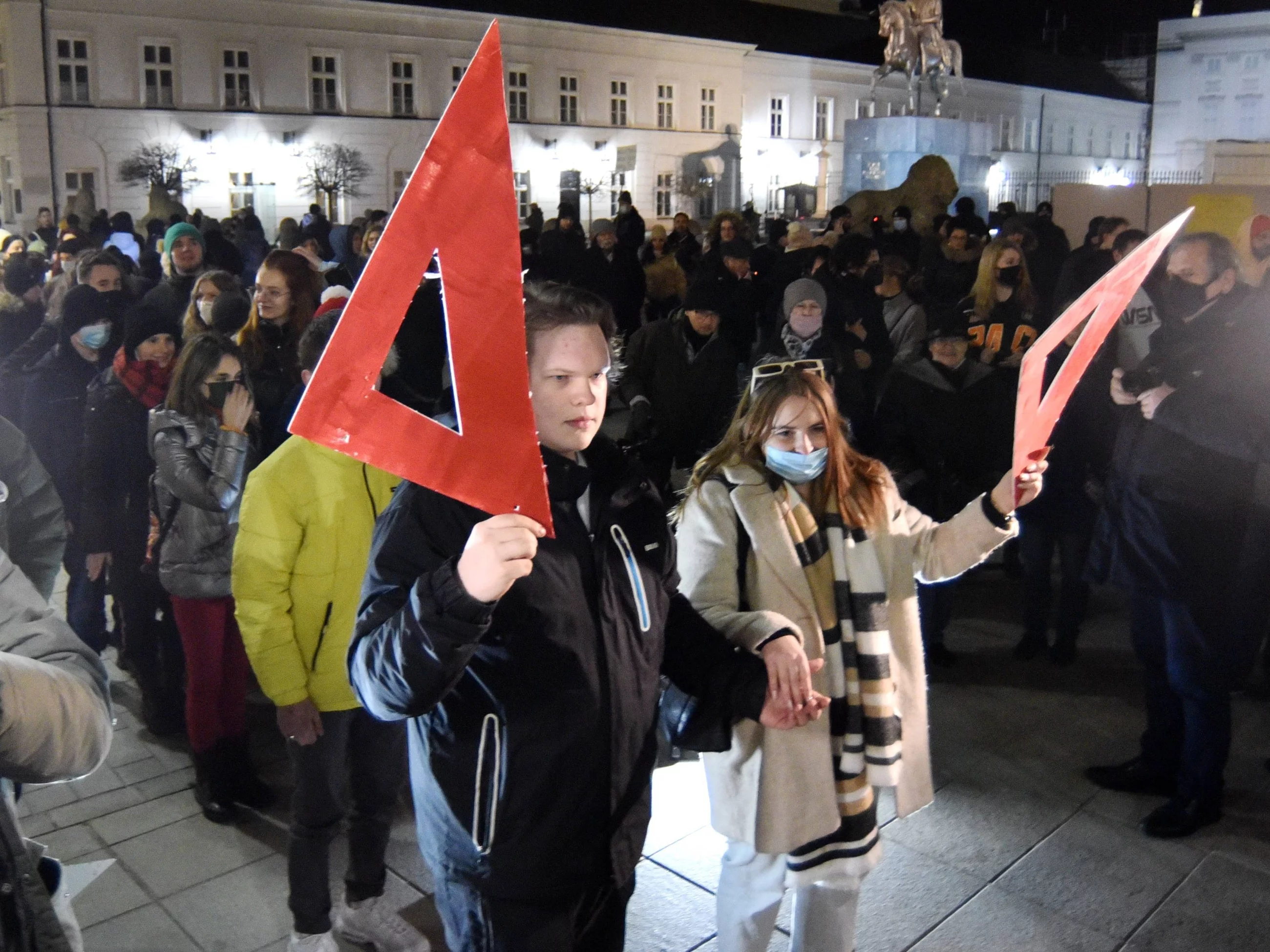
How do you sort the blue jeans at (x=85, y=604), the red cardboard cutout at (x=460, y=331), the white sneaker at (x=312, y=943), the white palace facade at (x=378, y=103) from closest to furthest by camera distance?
the red cardboard cutout at (x=460, y=331), the white sneaker at (x=312, y=943), the blue jeans at (x=85, y=604), the white palace facade at (x=378, y=103)

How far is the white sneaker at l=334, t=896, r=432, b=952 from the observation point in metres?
3.46

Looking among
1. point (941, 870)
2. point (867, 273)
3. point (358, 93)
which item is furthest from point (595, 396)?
point (358, 93)

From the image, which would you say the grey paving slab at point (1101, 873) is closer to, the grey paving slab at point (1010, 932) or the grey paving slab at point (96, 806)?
the grey paving slab at point (1010, 932)

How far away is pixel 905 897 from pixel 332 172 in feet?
120

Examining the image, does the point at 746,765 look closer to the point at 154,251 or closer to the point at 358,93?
the point at 154,251

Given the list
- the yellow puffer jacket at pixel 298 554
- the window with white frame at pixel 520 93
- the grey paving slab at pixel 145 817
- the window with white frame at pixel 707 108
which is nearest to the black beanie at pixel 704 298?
the yellow puffer jacket at pixel 298 554

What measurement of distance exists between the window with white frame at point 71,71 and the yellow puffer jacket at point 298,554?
35050mm

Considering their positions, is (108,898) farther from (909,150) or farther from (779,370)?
(909,150)

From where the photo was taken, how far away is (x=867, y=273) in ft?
27.5

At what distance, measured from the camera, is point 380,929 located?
3469mm

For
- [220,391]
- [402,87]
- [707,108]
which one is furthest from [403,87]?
[220,391]

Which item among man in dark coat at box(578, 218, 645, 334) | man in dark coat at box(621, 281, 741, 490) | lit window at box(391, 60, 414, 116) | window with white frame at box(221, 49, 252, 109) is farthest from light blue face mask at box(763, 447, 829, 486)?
lit window at box(391, 60, 414, 116)

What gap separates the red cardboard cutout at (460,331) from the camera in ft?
5.09

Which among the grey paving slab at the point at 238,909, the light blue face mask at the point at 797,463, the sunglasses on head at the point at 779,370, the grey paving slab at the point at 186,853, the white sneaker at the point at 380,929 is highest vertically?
the sunglasses on head at the point at 779,370
